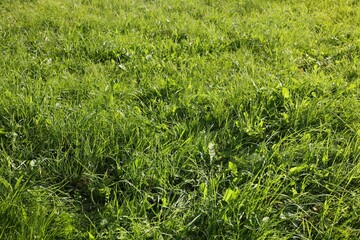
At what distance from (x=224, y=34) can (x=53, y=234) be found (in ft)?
9.38

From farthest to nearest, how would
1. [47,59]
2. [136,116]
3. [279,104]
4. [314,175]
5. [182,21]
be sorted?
[182,21] < [47,59] < [279,104] < [136,116] < [314,175]

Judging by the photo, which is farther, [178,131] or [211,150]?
[178,131]

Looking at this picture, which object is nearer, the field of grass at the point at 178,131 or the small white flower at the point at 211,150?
the field of grass at the point at 178,131

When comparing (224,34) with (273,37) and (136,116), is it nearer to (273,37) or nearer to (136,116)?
(273,37)

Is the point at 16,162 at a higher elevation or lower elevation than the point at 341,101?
lower

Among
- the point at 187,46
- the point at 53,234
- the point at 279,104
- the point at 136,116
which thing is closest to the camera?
the point at 53,234

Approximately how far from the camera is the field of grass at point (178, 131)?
189cm

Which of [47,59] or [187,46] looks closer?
[47,59]

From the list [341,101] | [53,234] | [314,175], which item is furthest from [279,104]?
[53,234]

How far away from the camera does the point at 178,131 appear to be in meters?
2.46

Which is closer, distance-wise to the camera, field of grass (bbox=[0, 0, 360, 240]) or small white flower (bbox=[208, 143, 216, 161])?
field of grass (bbox=[0, 0, 360, 240])

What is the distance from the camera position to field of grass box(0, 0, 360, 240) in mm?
1894

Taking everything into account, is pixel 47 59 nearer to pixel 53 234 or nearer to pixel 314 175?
pixel 53 234

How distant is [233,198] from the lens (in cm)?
189
